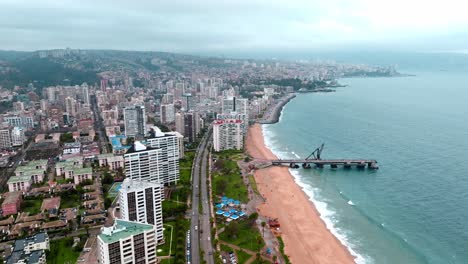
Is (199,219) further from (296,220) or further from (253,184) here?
(253,184)

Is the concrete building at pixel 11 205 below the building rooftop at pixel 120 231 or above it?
below

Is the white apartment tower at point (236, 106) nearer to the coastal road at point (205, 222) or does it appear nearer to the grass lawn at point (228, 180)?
the grass lawn at point (228, 180)

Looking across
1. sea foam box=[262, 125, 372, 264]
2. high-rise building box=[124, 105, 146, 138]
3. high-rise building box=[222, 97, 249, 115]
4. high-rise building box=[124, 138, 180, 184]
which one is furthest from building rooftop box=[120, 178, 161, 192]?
high-rise building box=[222, 97, 249, 115]

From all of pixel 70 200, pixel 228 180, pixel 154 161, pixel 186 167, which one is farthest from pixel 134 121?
pixel 154 161

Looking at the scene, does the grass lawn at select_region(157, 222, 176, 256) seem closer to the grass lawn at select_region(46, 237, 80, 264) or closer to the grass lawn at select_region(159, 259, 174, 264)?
the grass lawn at select_region(159, 259, 174, 264)

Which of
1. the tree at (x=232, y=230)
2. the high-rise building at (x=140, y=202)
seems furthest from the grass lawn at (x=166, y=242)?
the tree at (x=232, y=230)

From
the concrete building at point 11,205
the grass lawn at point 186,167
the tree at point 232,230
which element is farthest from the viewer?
the grass lawn at point 186,167

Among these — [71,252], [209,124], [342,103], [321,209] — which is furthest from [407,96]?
[71,252]
